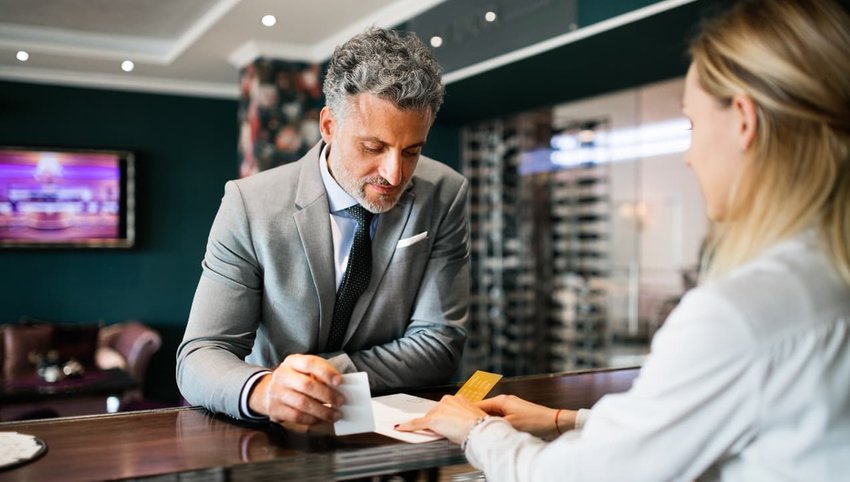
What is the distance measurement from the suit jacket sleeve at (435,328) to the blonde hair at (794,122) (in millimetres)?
884

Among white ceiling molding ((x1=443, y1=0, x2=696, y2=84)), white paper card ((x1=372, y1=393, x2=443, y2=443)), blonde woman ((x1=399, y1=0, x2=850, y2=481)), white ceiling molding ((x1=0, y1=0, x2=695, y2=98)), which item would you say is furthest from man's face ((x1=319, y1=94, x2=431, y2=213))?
white ceiling molding ((x1=0, y1=0, x2=695, y2=98))

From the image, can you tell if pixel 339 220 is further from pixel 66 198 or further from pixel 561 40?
pixel 66 198

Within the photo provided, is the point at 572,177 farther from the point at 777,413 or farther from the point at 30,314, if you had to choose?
the point at 777,413

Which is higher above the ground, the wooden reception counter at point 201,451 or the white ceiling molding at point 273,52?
the white ceiling molding at point 273,52

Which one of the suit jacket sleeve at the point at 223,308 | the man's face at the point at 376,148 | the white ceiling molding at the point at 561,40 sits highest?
the white ceiling molding at the point at 561,40

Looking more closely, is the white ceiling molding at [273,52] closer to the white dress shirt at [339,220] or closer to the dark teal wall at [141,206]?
the dark teal wall at [141,206]

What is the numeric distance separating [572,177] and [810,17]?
6428 millimetres

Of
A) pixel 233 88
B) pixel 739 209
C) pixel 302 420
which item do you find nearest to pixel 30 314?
pixel 233 88

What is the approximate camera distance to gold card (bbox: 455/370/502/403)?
1458mm

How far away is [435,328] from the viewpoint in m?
1.85

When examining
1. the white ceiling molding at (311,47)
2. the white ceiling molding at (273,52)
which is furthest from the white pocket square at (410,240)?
the white ceiling molding at (273,52)

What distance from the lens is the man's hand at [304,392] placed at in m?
1.23

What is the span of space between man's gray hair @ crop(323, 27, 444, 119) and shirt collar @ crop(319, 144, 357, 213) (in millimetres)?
153

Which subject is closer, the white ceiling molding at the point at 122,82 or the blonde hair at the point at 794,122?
the blonde hair at the point at 794,122
